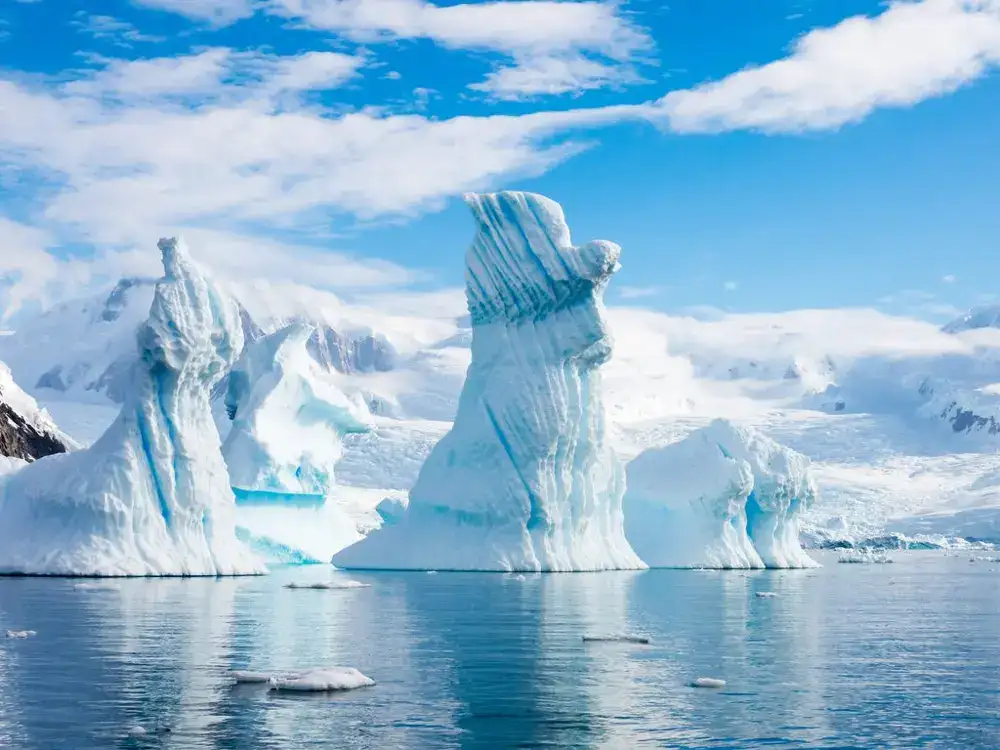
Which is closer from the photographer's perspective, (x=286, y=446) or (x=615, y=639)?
(x=615, y=639)

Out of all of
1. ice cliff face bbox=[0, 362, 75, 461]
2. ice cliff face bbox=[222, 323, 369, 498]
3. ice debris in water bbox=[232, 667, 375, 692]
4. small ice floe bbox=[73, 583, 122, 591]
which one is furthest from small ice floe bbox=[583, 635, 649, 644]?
ice cliff face bbox=[0, 362, 75, 461]

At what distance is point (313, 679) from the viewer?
12562 mm

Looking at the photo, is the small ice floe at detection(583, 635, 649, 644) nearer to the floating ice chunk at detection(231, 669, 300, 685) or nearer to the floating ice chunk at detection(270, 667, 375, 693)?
the floating ice chunk at detection(270, 667, 375, 693)

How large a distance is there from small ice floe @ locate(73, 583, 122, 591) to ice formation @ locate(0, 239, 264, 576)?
1503mm

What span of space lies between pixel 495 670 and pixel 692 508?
3017 cm

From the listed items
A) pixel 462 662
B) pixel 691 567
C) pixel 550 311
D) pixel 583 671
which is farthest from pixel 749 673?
pixel 691 567

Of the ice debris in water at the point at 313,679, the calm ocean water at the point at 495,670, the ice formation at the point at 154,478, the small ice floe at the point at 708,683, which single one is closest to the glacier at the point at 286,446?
the ice formation at the point at 154,478

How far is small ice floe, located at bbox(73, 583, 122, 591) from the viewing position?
2637 centimetres

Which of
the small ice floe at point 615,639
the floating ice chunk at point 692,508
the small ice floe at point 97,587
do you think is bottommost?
the small ice floe at point 615,639

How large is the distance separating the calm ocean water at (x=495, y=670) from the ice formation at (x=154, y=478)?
9.55 feet

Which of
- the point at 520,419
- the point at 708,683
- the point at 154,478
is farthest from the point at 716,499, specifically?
the point at 708,683

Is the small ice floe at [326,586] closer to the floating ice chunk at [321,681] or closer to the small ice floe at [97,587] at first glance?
the small ice floe at [97,587]

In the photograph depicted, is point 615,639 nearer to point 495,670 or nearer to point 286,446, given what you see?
point 495,670

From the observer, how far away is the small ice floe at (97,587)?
A: 86.5 ft
